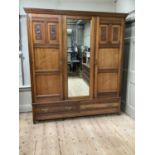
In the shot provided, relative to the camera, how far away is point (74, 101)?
118 inches

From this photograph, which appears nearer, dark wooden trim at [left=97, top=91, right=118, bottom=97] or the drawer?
the drawer

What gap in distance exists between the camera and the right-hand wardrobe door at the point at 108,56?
2.90 meters

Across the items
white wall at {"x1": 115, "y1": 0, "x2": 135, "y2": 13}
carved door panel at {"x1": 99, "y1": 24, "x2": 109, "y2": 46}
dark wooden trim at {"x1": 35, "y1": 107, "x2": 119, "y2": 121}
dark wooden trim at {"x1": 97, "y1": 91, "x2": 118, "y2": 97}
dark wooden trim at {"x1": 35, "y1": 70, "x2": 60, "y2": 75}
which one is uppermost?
white wall at {"x1": 115, "y1": 0, "x2": 135, "y2": 13}

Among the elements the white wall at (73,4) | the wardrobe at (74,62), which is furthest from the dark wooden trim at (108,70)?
the white wall at (73,4)

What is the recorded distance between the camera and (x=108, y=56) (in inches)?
119

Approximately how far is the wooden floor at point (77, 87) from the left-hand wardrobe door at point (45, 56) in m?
0.18

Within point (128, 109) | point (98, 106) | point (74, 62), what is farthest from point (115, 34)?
point (128, 109)

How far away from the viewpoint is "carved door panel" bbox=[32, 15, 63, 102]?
269cm

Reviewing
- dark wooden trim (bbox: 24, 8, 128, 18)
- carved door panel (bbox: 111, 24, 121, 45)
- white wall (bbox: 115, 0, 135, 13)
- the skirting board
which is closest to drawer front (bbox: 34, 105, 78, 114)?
the skirting board

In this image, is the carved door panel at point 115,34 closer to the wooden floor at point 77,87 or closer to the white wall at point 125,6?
the white wall at point 125,6

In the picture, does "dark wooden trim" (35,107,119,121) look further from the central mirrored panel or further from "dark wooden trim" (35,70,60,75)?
"dark wooden trim" (35,70,60,75)

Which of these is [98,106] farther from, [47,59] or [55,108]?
[47,59]
